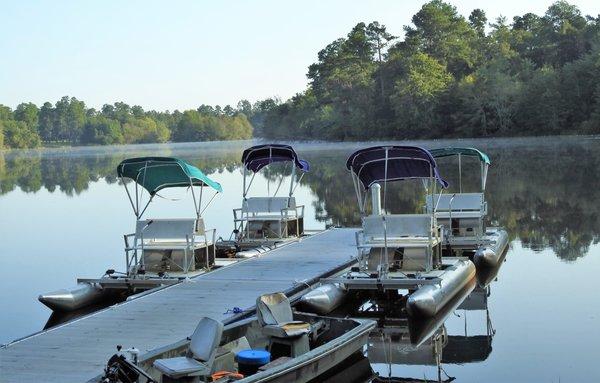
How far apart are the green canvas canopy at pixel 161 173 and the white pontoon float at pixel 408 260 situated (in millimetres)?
3533

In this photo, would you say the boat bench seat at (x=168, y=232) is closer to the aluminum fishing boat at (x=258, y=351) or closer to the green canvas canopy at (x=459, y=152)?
the aluminum fishing boat at (x=258, y=351)

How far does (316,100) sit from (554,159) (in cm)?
7689

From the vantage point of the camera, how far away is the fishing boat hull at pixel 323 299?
44.2ft

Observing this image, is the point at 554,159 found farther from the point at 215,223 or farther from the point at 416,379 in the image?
the point at 416,379

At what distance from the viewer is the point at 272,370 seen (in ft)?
30.1

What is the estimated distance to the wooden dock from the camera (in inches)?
394

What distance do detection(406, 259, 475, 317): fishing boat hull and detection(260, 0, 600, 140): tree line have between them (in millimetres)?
66094

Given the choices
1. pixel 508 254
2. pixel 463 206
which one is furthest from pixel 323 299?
pixel 508 254

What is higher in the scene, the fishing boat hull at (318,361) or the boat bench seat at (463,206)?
the boat bench seat at (463,206)

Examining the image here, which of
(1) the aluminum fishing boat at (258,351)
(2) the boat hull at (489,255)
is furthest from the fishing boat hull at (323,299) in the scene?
(2) the boat hull at (489,255)

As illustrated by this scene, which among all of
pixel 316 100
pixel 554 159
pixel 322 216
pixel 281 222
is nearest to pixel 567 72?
pixel 554 159

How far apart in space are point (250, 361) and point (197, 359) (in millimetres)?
745

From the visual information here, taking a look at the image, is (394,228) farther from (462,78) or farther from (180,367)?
(462,78)

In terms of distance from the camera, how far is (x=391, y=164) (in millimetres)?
17297
